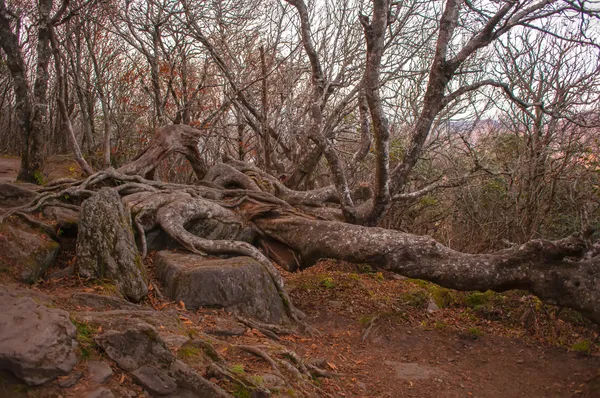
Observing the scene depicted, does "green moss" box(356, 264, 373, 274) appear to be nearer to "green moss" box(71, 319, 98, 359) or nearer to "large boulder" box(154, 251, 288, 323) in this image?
"large boulder" box(154, 251, 288, 323)

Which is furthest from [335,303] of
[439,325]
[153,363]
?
[153,363]

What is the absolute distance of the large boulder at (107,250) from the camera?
16.9 ft

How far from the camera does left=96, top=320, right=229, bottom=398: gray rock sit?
3191 mm

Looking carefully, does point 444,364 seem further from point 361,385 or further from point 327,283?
point 327,283

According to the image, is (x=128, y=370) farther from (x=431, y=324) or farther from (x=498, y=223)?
(x=498, y=223)

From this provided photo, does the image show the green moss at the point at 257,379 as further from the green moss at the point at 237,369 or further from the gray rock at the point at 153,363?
the gray rock at the point at 153,363

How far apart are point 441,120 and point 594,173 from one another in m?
4.78

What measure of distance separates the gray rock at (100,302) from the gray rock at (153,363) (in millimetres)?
1182

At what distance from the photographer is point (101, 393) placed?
2824 mm

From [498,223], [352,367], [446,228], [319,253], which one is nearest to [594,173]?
[498,223]

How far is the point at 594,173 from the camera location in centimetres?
837

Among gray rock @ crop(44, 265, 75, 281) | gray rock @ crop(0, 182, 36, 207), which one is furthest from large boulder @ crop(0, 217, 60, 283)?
gray rock @ crop(0, 182, 36, 207)

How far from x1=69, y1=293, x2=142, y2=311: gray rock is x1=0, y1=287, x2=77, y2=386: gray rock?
99 cm

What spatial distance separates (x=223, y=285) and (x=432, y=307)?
3.63m
